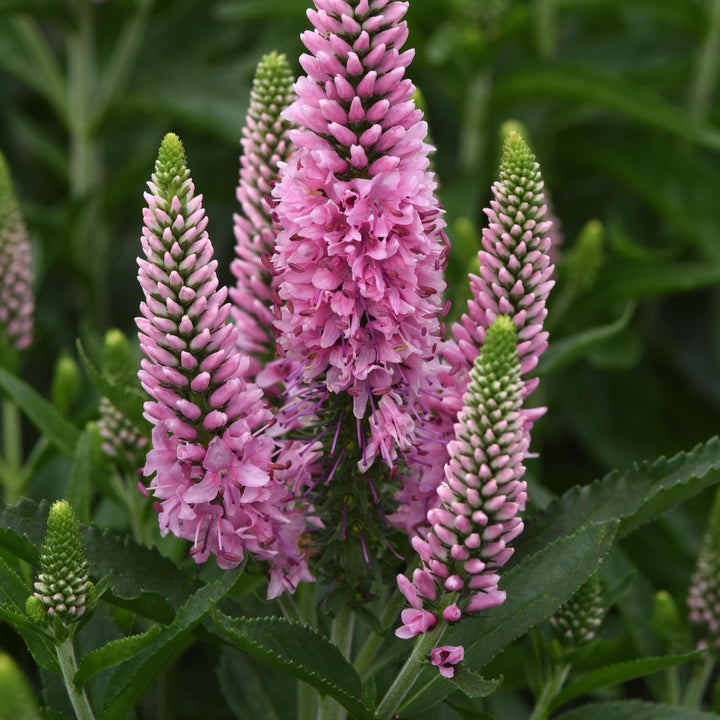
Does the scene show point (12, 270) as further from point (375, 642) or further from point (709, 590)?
point (709, 590)

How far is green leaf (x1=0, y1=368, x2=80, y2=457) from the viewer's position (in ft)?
6.52

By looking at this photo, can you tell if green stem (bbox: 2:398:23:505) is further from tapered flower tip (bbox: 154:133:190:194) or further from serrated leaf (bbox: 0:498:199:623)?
tapered flower tip (bbox: 154:133:190:194)

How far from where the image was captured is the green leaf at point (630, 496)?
154 centimetres

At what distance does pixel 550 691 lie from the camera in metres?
1.83

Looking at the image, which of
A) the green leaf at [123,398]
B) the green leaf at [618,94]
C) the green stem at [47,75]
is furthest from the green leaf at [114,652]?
the green stem at [47,75]

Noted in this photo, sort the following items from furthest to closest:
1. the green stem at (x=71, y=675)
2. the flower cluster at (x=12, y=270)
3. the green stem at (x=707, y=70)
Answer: the green stem at (x=707, y=70) → the flower cluster at (x=12, y=270) → the green stem at (x=71, y=675)

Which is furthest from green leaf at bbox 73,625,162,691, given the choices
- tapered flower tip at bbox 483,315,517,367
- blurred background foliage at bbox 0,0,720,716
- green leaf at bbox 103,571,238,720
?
blurred background foliage at bbox 0,0,720,716

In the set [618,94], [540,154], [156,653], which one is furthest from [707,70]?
[156,653]

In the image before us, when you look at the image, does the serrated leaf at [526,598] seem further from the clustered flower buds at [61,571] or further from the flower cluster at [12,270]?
the flower cluster at [12,270]

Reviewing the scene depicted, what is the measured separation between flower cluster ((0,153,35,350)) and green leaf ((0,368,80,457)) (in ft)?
1.20

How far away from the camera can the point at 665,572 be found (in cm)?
268

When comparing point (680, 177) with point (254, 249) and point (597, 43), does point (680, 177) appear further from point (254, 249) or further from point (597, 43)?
point (254, 249)

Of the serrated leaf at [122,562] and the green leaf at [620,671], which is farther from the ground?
the serrated leaf at [122,562]

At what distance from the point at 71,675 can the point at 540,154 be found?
2738 millimetres
